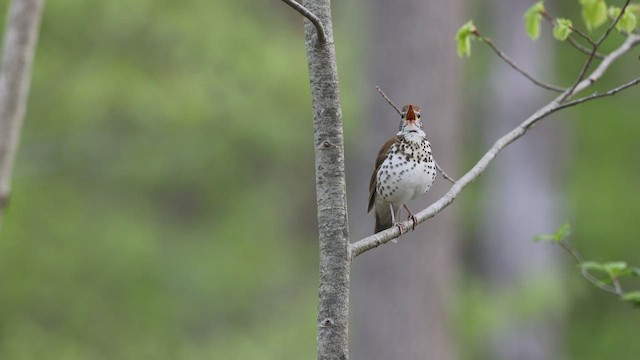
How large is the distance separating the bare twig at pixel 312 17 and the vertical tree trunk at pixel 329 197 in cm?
2

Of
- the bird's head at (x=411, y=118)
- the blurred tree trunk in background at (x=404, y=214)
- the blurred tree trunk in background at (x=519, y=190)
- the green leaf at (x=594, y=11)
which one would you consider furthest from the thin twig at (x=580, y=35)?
the blurred tree trunk in background at (x=519, y=190)

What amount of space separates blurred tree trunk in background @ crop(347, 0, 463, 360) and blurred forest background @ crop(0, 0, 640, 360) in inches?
1.1

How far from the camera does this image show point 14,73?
4.59m

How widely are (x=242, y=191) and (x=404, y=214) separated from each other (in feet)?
10.8

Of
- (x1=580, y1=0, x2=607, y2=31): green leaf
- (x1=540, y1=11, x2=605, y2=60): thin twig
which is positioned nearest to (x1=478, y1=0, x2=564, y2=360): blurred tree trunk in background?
(x1=540, y1=11, x2=605, y2=60): thin twig

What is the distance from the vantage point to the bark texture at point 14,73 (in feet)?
14.9

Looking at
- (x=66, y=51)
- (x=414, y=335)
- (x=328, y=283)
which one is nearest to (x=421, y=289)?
(x=414, y=335)

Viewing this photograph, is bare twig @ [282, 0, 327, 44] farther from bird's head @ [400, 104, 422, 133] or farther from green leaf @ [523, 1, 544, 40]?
bird's head @ [400, 104, 422, 133]

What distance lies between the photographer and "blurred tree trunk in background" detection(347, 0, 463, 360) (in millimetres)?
9930

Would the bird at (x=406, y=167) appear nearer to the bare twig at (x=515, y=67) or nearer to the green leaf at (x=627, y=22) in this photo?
the bare twig at (x=515, y=67)

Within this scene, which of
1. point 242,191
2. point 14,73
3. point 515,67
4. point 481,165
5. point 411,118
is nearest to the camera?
point 481,165

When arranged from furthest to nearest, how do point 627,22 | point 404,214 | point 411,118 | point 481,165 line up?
point 404,214
point 411,118
point 627,22
point 481,165

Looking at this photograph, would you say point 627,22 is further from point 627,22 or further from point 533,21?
point 533,21

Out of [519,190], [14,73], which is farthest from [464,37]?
[519,190]
